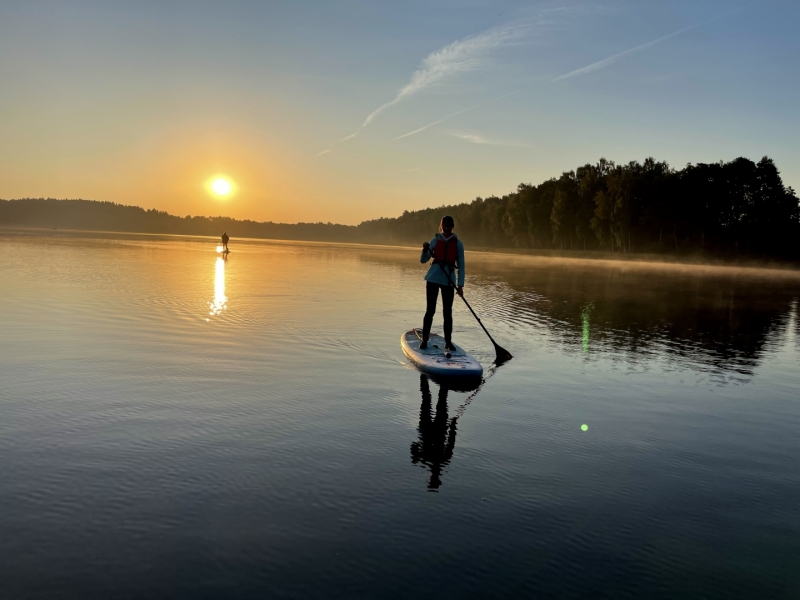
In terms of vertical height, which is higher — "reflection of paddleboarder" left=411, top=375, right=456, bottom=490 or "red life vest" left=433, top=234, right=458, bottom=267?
"red life vest" left=433, top=234, right=458, bottom=267

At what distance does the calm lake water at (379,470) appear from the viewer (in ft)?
15.5

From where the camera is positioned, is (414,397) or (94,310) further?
(94,310)

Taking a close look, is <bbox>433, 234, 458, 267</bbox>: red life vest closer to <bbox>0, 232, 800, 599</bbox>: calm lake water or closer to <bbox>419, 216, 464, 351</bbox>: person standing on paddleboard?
<bbox>419, 216, 464, 351</bbox>: person standing on paddleboard

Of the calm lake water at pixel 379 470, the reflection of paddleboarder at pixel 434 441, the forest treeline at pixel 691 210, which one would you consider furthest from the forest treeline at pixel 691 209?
the reflection of paddleboarder at pixel 434 441

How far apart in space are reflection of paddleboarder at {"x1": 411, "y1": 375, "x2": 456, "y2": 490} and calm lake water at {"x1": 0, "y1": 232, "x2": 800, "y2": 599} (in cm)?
4

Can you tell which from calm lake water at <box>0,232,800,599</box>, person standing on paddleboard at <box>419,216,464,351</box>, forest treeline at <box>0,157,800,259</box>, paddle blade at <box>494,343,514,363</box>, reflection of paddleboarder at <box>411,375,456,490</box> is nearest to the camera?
calm lake water at <box>0,232,800,599</box>

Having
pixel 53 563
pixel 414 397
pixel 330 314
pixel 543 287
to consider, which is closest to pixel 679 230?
pixel 543 287

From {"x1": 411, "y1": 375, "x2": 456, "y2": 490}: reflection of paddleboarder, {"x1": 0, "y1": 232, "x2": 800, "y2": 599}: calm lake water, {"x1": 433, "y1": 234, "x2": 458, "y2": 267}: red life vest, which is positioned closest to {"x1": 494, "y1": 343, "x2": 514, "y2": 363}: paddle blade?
{"x1": 0, "y1": 232, "x2": 800, "y2": 599}: calm lake water

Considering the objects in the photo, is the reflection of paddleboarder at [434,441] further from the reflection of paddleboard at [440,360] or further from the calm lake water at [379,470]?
the reflection of paddleboard at [440,360]

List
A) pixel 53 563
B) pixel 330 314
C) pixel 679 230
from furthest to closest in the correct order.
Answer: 1. pixel 679 230
2. pixel 330 314
3. pixel 53 563

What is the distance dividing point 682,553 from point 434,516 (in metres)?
1.98

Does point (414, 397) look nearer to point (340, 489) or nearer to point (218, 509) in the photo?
point (340, 489)

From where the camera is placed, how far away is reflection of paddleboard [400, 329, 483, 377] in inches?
462

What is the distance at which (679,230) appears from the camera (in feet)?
330
